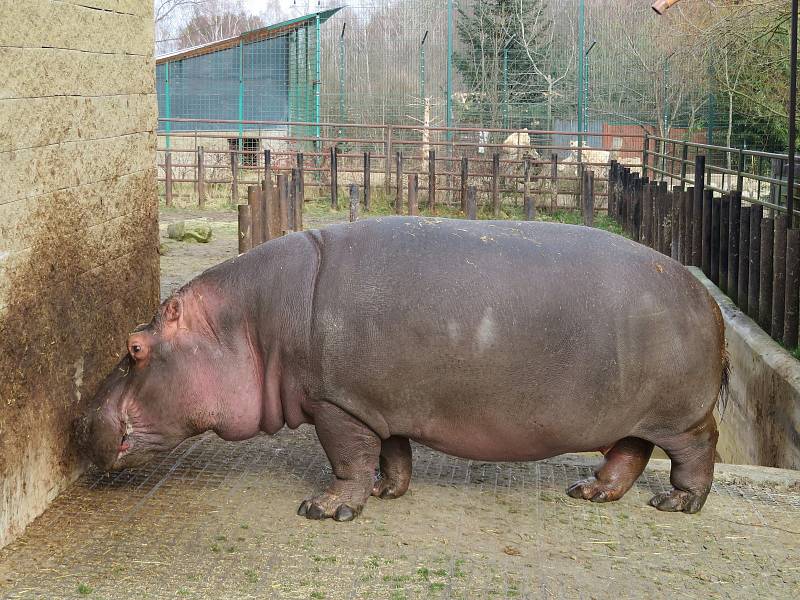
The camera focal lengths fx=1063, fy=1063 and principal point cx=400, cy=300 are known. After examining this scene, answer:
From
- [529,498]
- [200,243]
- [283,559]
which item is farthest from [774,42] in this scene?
[283,559]

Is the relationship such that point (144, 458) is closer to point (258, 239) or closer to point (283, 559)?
point (283, 559)

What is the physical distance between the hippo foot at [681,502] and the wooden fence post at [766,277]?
3245 mm

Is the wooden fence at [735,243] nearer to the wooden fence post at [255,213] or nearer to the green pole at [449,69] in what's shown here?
the wooden fence post at [255,213]

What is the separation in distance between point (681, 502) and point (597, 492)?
13.1 inches

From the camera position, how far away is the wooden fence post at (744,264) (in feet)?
26.2

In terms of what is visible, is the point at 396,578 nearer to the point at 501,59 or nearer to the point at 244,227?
the point at 244,227

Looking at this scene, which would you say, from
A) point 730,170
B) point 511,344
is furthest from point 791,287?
point 730,170

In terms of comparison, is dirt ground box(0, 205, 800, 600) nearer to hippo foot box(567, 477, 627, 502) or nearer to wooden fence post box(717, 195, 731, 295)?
hippo foot box(567, 477, 627, 502)

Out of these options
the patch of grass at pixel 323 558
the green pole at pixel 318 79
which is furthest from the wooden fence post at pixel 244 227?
the green pole at pixel 318 79

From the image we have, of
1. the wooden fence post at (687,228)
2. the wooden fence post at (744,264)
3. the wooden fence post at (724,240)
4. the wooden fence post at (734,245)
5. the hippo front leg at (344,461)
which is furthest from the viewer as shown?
the wooden fence post at (687,228)

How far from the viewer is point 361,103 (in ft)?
80.9

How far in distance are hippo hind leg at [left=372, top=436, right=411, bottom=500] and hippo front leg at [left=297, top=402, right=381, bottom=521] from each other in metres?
0.22

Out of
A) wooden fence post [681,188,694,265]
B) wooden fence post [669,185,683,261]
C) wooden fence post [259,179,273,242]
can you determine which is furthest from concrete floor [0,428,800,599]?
wooden fence post [669,185,683,261]

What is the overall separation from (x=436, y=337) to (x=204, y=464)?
55.8 inches
